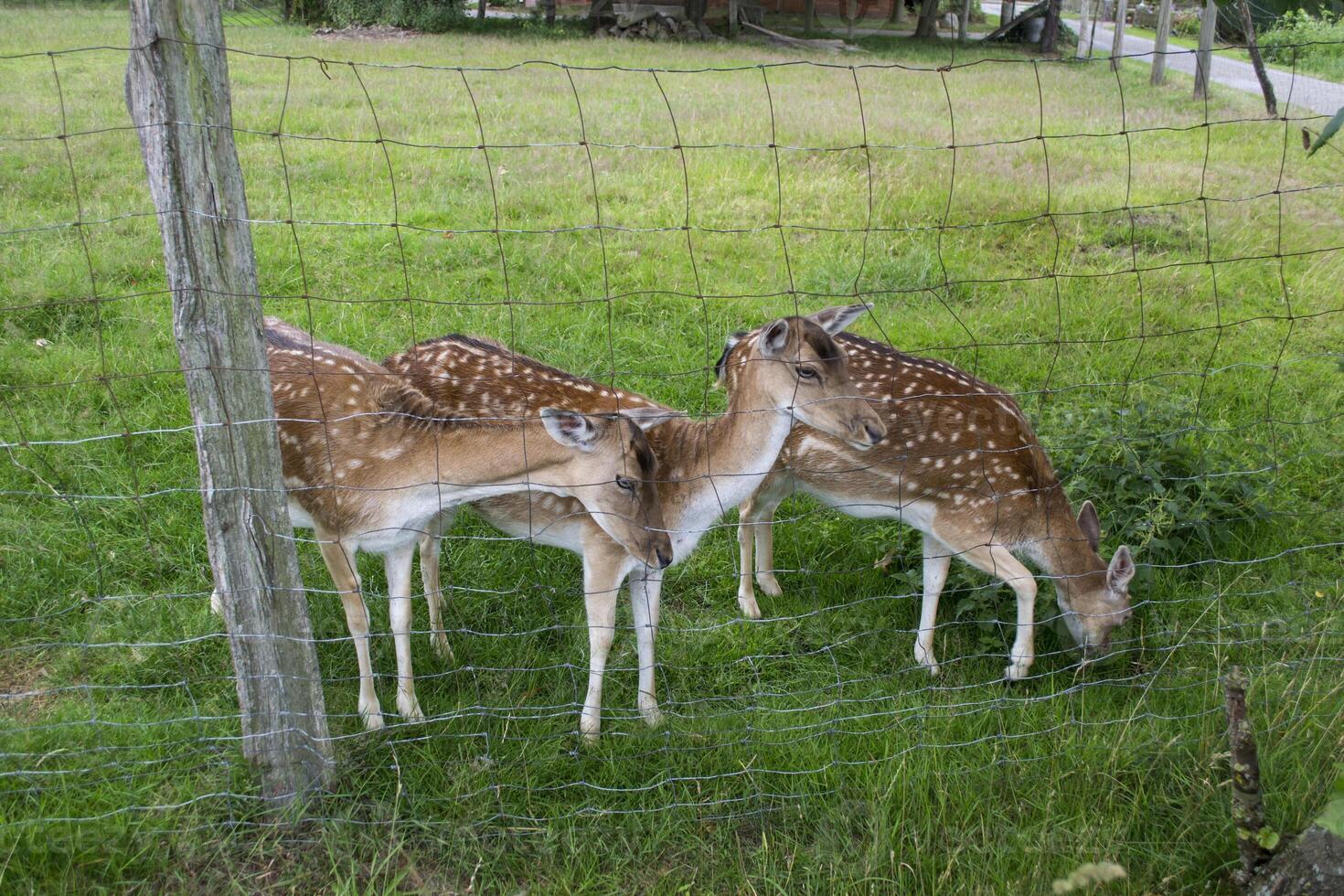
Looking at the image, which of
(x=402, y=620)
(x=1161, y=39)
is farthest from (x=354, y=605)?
(x=1161, y=39)

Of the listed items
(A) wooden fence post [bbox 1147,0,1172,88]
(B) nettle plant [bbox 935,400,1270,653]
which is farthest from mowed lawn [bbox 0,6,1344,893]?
(A) wooden fence post [bbox 1147,0,1172,88]

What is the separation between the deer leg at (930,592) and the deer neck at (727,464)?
86 cm

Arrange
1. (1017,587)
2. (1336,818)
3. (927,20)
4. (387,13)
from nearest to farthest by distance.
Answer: (1336,818) → (1017,587) → (387,13) → (927,20)

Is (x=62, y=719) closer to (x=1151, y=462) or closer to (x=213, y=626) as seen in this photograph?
(x=213, y=626)

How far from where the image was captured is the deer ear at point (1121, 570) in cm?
439

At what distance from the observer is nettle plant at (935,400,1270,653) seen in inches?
188

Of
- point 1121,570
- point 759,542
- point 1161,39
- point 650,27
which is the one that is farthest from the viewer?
point 650,27

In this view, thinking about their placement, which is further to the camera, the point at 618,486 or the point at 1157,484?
the point at 1157,484

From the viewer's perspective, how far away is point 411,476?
4027 mm

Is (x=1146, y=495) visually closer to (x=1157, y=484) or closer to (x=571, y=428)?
(x=1157, y=484)

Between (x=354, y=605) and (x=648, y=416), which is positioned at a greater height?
(x=648, y=416)

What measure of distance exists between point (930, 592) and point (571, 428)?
1787 mm

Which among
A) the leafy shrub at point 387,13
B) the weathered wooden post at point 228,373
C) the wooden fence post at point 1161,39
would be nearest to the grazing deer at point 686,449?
the weathered wooden post at point 228,373

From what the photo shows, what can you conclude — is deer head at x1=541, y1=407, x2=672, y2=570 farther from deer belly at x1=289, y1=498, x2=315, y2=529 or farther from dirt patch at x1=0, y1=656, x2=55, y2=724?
dirt patch at x1=0, y1=656, x2=55, y2=724
